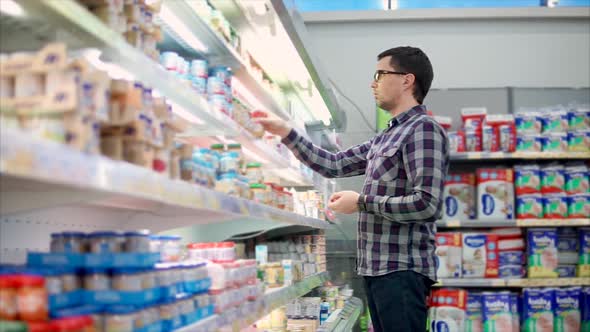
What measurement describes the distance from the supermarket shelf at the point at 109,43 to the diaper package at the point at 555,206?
159 inches

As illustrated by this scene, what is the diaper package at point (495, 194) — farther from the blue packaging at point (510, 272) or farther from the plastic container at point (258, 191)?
the plastic container at point (258, 191)

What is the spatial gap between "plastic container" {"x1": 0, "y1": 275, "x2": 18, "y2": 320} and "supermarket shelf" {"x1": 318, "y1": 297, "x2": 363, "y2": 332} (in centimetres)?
246

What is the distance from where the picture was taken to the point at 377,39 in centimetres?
682

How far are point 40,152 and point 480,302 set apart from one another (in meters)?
4.85

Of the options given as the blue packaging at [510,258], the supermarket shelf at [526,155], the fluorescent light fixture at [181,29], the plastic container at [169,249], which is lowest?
the blue packaging at [510,258]

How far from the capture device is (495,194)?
5453 mm

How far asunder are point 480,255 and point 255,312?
3.43 m

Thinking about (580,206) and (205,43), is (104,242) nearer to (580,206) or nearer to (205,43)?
(205,43)

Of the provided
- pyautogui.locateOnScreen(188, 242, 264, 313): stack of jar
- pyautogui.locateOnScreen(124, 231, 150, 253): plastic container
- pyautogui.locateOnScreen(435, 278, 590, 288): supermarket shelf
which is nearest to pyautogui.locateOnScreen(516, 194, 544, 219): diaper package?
pyautogui.locateOnScreen(435, 278, 590, 288): supermarket shelf

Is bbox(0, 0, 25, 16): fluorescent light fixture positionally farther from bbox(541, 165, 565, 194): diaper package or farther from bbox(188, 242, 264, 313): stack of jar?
bbox(541, 165, 565, 194): diaper package

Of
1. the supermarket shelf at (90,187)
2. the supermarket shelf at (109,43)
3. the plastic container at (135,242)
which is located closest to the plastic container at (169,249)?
the supermarket shelf at (90,187)

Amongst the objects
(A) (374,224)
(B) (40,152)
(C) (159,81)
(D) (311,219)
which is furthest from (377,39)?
(B) (40,152)

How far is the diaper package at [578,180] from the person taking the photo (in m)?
5.48

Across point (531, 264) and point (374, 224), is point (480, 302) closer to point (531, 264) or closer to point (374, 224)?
point (531, 264)
